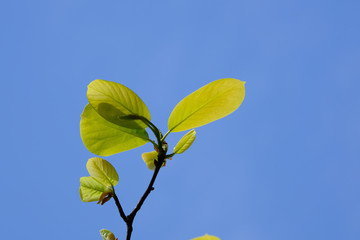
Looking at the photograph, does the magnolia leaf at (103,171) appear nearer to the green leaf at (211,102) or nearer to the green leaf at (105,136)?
the green leaf at (105,136)

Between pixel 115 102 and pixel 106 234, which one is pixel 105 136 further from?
pixel 106 234

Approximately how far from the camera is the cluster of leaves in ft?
2.49

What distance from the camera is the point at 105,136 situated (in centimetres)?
83

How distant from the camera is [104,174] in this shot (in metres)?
0.83

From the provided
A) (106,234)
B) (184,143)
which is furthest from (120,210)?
(184,143)

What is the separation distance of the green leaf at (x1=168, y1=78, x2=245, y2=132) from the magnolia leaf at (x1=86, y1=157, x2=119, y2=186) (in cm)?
17

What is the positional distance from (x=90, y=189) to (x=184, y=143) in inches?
9.8

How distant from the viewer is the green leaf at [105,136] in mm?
820

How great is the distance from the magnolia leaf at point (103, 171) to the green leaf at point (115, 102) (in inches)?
4.2

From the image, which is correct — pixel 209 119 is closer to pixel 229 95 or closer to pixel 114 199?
pixel 229 95

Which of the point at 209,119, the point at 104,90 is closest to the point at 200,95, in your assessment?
the point at 209,119

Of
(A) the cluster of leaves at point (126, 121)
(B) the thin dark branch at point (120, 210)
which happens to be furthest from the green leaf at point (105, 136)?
(B) the thin dark branch at point (120, 210)

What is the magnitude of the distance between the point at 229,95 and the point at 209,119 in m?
0.07

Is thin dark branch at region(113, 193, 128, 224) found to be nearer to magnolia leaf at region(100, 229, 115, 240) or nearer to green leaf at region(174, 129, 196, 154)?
magnolia leaf at region(100, 229, 115, 240)
